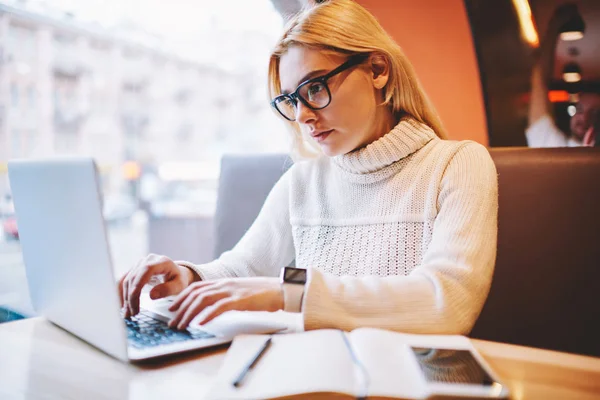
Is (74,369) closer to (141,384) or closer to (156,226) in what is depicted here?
(141,384)

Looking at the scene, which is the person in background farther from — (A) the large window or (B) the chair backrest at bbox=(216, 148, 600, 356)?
(A) the large window

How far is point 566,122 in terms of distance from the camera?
5.64 ft

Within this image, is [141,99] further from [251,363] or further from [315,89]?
[251,363]

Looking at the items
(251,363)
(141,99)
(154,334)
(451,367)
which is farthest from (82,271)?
(141,99)

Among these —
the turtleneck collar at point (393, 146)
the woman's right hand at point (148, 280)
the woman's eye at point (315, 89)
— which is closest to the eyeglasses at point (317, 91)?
the woman's eye at point (315, 89)

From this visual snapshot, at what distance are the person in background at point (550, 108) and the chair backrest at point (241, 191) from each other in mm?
993

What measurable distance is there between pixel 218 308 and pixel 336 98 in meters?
0.58

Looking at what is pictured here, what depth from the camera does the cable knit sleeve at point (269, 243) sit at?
126cm

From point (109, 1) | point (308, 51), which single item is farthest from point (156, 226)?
point (308, 51)

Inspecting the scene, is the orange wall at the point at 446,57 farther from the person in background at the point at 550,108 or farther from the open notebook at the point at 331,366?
the open notebook at the point at 331,366

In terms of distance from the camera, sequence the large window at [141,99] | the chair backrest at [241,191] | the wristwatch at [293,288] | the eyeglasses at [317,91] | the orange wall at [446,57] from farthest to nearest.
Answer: the orange wall at [446,57], the large window at [141,99], the chair backrest at [241,191], the eyeglasses at [317,91], the wristwatch at [293,288]

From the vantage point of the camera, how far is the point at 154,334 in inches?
28.4

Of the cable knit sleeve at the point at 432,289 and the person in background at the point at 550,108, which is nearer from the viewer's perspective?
the cable knit sleeve at the point at 432,289

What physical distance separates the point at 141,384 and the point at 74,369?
132 millimetres
